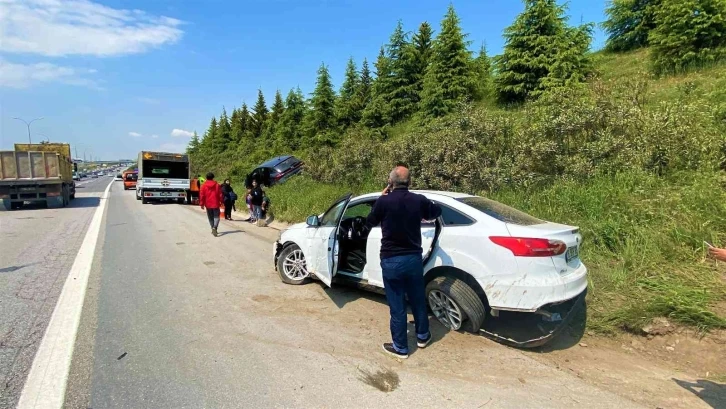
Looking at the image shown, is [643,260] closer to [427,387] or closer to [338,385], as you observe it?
[427,387]

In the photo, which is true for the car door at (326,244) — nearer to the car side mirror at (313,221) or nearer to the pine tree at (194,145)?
the car side mirror at (313,221)

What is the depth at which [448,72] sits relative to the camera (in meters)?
16.6

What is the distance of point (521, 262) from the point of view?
3.64 meters

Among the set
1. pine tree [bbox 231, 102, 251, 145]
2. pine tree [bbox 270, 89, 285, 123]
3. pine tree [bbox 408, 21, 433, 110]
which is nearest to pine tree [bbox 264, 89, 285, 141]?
pine tree [bbox 270, 89, 285, 123]

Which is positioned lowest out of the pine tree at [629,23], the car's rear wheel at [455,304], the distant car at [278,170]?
the car's rear wheel at [455,304]

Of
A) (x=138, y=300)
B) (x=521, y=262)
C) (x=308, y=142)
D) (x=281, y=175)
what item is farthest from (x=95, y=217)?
(x=521, y=262)

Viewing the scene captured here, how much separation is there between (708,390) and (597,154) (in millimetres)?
4785

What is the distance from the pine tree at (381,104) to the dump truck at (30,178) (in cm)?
1513

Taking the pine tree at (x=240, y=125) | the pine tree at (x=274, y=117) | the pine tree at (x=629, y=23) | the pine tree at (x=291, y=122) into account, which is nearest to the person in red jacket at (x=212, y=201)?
the pine tree at (x=629, y=23)

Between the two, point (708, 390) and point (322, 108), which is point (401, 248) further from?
point (322, 108)

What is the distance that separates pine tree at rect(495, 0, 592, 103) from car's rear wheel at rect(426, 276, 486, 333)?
36.8 ft

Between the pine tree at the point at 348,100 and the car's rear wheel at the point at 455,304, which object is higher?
the pine tree at the point at 348,100

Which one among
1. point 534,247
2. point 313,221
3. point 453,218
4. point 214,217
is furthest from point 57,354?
point 214,217

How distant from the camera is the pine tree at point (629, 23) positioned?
15.3 metres
